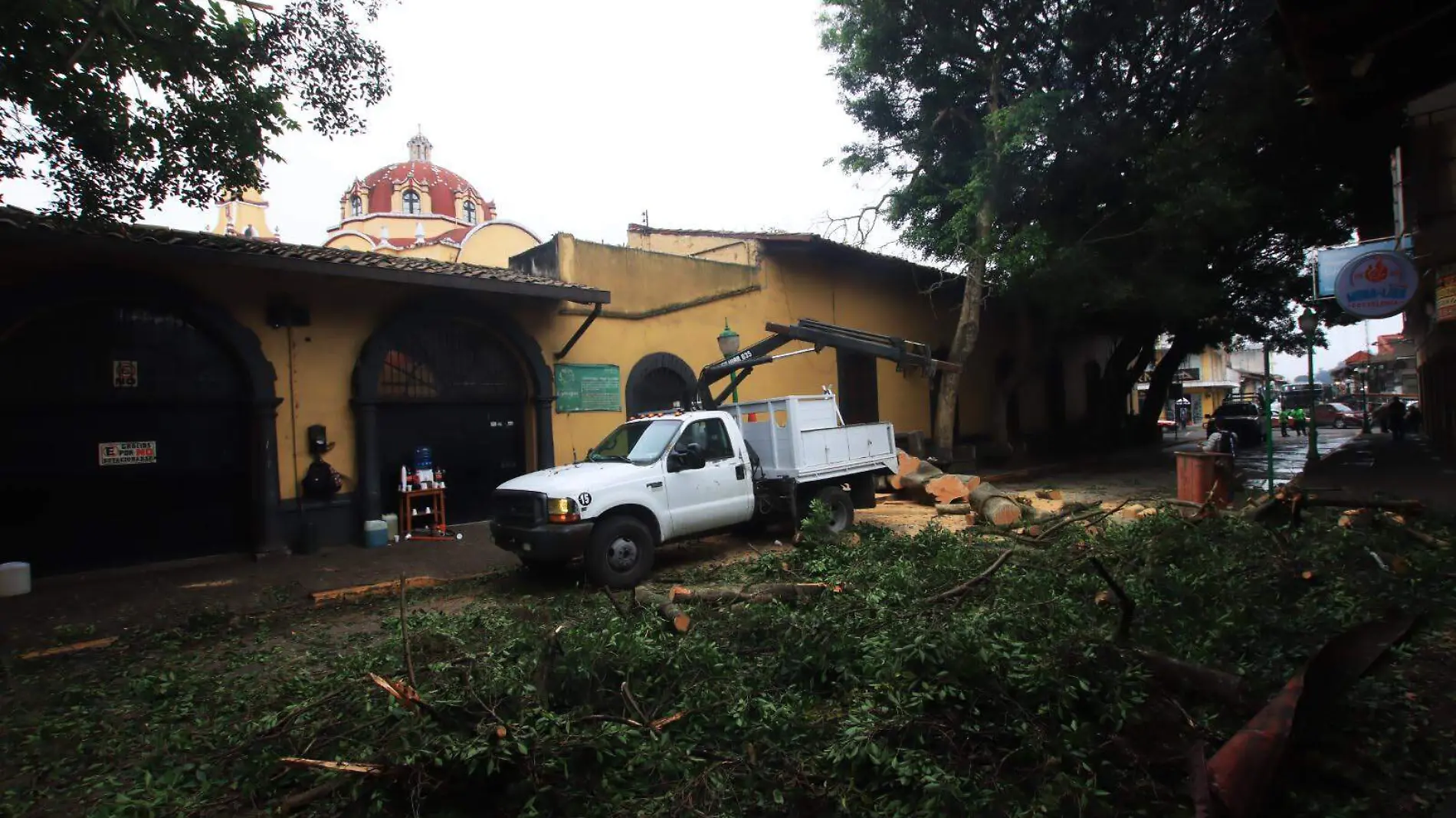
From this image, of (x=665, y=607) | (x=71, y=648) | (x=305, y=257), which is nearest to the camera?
(x=665, y=607)

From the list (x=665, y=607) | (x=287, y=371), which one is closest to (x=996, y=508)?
(x=665, y=607)

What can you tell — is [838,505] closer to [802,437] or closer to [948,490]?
[802,437]

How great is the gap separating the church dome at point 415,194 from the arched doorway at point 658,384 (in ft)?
105

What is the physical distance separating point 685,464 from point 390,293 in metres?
5.62

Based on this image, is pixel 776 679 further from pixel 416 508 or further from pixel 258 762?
pixel 416 508

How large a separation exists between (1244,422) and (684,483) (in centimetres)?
2597

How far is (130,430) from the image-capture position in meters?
9.10

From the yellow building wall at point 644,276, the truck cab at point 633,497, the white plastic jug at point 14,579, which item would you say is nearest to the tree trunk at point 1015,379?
the yellow building wall at point 644,276

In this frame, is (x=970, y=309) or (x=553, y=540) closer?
(x=553, y=540)

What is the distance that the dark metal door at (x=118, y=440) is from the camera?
333 inches

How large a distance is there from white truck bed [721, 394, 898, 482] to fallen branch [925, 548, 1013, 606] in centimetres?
424

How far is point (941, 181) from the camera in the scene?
17703mm

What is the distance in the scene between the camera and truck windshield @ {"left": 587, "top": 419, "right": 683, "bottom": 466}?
27.8 ft

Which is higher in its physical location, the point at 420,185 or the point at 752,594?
the point at 420,185
